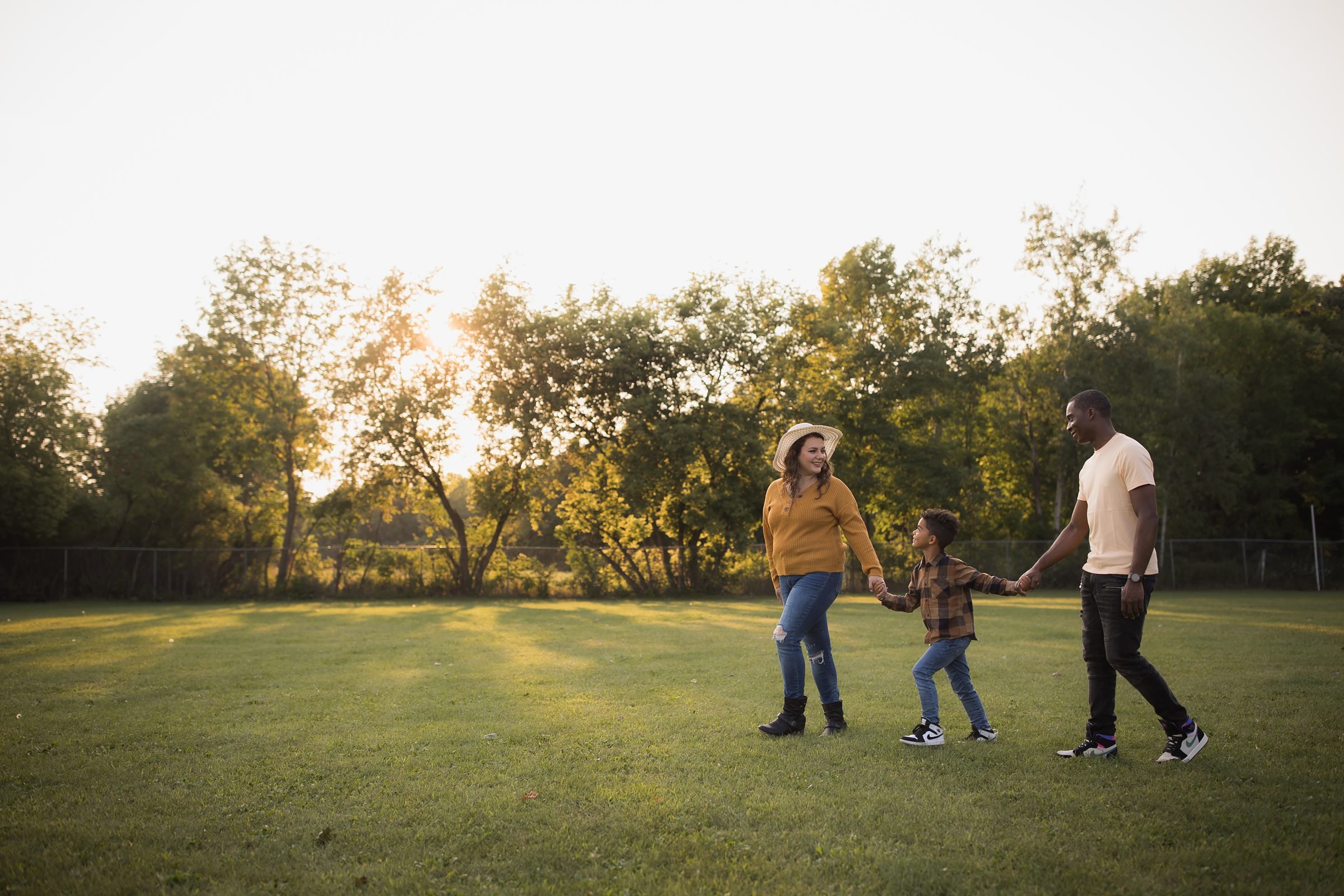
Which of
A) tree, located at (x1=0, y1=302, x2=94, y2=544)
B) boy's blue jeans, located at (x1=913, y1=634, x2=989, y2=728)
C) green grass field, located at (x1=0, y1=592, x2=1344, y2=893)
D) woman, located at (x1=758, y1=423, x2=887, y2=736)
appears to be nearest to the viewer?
green grass field, located at (x1=0, y1=592, x2=1344, y2=893)

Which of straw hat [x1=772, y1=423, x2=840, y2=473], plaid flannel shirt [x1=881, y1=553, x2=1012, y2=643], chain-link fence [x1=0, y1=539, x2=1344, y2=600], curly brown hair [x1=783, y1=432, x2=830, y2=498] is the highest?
straw hat [x1=772, y1=423, x2=840, y2=473]

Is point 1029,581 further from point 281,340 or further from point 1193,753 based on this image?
point 281,340

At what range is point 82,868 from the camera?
3.47 metres

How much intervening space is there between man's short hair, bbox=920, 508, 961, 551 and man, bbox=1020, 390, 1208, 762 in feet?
1.99

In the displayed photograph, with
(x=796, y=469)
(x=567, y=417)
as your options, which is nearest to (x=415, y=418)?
(x=567, y=417)

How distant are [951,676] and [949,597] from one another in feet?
1.91

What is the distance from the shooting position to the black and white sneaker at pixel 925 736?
17.8 ft

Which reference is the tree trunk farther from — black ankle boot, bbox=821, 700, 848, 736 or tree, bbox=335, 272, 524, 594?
black ankle boot, bbox=821, 700, 848, 736

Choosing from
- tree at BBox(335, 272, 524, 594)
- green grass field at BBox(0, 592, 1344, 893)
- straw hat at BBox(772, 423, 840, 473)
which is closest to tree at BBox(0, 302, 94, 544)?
tree at BBox(335, 272, 524, 594)

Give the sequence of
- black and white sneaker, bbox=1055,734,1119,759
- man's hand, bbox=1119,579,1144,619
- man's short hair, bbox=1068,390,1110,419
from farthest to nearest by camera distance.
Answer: man's short hair, bbox=1068,390,1110,419 → black and white sneaker, bbox=1055,734,1119,759 → man's hand, bbox=1119,579,1144,619

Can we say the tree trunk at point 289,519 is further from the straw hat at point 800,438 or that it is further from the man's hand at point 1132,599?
the man's hand at point 1132,599

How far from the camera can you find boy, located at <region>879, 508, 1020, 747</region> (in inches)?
222

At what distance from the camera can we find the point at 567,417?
2889 cm

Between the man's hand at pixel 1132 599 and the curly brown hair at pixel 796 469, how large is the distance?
2.04m
